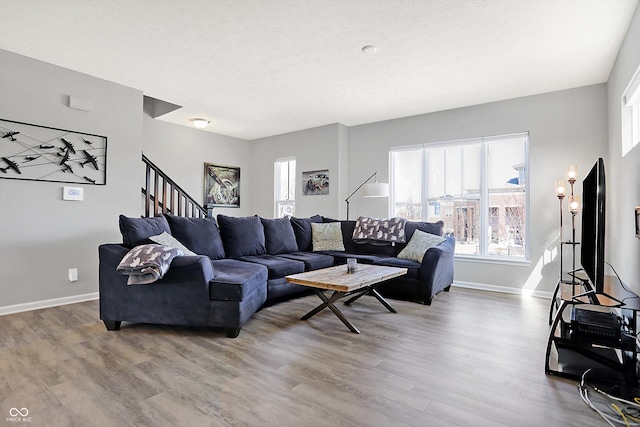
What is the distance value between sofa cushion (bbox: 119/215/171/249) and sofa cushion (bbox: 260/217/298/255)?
151cm

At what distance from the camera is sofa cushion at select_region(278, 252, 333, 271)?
4.19m

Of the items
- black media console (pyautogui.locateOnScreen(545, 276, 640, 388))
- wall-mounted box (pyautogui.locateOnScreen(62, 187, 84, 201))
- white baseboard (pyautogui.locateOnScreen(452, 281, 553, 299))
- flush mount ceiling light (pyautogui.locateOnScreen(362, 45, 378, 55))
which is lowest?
white baseboard (pyautogui.locateOnScreen(452, 281, 553, 299))

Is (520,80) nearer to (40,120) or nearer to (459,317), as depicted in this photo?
(459,317)

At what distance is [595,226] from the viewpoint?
240cm

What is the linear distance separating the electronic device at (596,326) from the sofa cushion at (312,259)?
2605 mm

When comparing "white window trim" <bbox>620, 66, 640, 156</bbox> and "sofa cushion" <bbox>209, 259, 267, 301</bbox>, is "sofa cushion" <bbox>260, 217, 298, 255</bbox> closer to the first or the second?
"sofa cushion" <bbox>209, 259, 267, 301</bbox>

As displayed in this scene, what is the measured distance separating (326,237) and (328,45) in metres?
2.64

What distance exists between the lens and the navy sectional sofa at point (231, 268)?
9.22 ft

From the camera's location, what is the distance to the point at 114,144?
4223 mm

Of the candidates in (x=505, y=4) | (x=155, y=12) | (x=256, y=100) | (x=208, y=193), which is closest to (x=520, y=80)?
(x=505, y=4)

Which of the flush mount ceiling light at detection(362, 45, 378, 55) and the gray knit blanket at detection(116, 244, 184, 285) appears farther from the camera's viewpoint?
the flush mount ceiling light at detection(362, 45, 378, 55)

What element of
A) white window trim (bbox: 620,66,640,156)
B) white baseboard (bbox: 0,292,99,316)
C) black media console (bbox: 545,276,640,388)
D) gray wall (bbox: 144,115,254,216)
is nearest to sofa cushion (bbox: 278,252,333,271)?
white baseboard (bbox: 0,292,99,316)

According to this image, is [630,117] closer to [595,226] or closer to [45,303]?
[595,226]

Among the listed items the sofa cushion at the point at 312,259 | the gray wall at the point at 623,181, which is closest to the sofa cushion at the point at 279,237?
the sofa cushion at the point at 312,259
